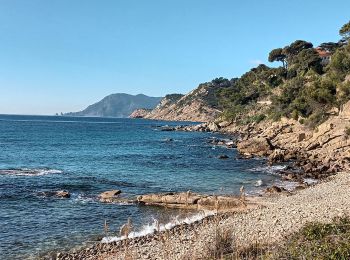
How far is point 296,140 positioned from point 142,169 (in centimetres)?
2745

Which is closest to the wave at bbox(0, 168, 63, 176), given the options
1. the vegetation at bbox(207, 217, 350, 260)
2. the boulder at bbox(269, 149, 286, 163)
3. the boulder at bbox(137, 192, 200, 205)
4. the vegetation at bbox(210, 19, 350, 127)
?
the boulder at bbox(137, 192, 200, 205)

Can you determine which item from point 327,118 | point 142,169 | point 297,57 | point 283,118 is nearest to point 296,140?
point 327,118

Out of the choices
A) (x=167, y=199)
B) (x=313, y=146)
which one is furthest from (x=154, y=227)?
(x=313, y=146)

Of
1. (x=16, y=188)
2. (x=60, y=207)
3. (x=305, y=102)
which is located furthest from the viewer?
(x=305, y=102)

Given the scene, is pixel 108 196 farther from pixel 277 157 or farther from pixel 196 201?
pixel 277 157

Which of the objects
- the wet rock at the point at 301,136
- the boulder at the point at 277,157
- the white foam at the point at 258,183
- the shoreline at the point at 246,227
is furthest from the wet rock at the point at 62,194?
the wet rock at the point at 301,136

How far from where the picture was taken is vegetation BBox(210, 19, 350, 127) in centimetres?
6406

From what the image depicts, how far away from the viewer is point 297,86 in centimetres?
8788

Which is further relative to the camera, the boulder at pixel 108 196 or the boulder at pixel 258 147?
the boulder at pixel 258 147

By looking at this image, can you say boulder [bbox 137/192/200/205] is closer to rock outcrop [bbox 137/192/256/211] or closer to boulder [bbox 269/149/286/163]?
rock outcrop [bbox 137/192/256/211]

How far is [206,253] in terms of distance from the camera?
13078 millimetres

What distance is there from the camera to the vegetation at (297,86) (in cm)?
6406

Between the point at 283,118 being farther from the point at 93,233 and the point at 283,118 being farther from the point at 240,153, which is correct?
the point at 93,233

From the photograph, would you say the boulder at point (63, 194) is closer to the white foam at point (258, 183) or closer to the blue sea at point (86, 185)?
the blue sea at point (86, 185)
